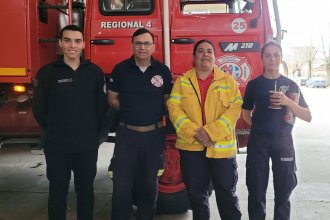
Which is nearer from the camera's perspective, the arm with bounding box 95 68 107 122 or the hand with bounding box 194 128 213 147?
the hand with bounding box 194 128 213 147

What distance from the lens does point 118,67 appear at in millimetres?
3062

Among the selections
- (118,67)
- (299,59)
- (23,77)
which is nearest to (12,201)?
(23,77)

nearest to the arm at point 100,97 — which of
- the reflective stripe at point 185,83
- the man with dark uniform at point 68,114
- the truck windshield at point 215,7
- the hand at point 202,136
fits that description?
the man with dark uniform at point 68,114

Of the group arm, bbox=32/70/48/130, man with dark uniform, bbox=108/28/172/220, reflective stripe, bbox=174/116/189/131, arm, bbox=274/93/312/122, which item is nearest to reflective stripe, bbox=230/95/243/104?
arm, bbox=274/93/312/122

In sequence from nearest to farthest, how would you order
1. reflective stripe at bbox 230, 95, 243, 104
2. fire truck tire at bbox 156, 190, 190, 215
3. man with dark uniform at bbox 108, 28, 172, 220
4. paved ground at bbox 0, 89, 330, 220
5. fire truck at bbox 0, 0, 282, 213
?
reflective stripe at bbox 230, 95, 243, 104 → man with dark uniform at bbox 108, 28, 172, 220 → fire truck at bbox 0, 0, 282, 213 → fire truck tire at bbox 156, 190, 190, 215 → paved ground at bbox 0, 89, 330, 220

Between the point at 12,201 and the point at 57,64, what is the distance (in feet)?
7.65

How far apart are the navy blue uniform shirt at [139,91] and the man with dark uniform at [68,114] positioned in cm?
18

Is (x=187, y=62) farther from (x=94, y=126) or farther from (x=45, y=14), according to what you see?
(x=45, y=14)

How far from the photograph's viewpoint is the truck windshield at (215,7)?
3.63 m

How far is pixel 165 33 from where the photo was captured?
350 cm

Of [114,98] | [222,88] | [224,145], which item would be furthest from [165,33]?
[224,145]

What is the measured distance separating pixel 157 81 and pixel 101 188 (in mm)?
2477

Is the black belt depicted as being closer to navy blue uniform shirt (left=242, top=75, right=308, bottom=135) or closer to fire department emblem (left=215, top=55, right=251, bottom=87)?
navy blue uniform shirt (left=242, top=75, right=308, bottom=135)

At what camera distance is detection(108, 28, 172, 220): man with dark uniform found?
2996 mm
